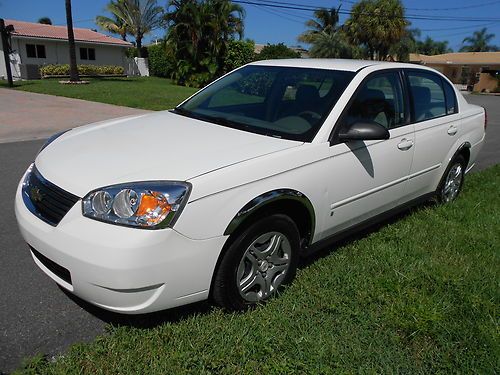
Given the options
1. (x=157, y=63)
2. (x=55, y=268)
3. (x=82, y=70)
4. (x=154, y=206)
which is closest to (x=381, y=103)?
(x=154, y=206)

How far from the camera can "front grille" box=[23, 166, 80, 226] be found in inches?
96.0

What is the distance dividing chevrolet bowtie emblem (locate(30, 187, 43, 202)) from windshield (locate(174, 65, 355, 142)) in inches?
54.6

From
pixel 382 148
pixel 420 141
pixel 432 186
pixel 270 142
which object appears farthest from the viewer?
pixel 432 186

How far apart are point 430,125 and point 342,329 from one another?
7.68 ft

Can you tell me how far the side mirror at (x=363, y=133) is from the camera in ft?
10.0

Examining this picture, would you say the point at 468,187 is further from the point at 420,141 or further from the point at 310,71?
the point at 310,71

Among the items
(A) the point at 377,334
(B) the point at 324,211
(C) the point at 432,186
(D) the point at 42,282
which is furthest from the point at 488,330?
(D) the point at 42,282

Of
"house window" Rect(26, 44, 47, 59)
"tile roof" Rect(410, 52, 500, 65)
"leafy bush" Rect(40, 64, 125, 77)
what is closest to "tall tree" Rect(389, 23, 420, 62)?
"tile roof" Rect(410, 52, 500, 65)

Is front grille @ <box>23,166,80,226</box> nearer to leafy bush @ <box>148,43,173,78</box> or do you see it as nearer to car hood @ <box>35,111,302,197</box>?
car hood @ <box>35,111,302,197</box>

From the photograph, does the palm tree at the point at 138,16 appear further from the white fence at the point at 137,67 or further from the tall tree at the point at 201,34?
the tall tree at the point at 201,34

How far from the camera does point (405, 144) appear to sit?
377cm

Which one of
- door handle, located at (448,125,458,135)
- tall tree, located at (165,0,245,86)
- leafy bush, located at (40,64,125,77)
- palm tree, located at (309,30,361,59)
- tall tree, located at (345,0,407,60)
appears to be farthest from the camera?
tall tree, located at (345,0,407,60)

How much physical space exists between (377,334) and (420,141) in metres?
2.00

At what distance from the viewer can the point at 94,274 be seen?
227cm
